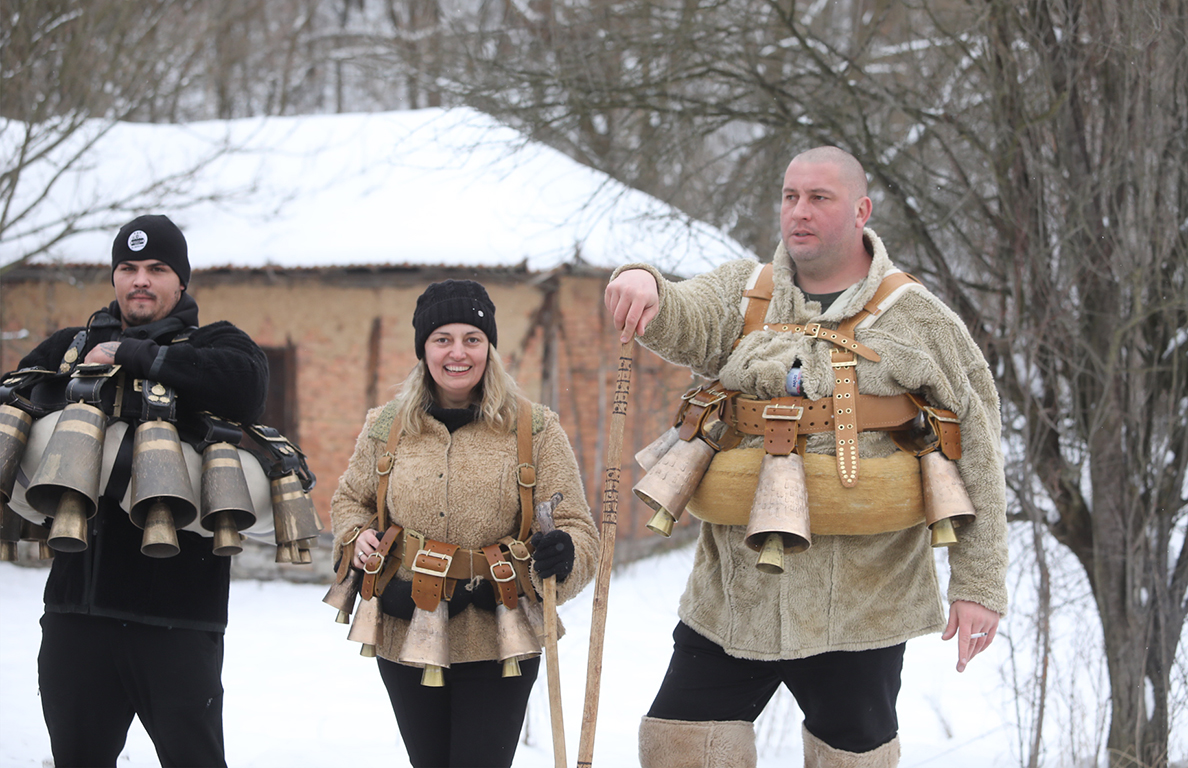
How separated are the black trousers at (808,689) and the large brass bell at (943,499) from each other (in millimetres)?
341

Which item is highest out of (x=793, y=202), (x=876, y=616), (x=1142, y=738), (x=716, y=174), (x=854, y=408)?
(x=716, y=174)

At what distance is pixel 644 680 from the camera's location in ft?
20.1

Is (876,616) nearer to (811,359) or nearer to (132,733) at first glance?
(811,359)

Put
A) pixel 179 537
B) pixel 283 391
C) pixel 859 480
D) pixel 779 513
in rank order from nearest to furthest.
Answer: pixel 779 513
pixel 859 480
pixel 179 537
pixel 283 391

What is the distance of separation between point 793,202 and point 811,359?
0.38 metres

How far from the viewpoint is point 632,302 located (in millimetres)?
2203

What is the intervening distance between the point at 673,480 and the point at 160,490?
1152 mm

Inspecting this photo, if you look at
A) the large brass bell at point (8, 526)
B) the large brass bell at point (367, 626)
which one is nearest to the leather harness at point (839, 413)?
the large brass bell at point (367, 626)

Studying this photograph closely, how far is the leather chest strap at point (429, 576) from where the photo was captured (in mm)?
2389

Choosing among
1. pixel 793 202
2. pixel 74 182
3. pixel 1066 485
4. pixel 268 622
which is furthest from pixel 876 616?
pixel 74 182

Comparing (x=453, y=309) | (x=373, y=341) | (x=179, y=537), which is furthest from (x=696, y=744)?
(x=373, y=341)

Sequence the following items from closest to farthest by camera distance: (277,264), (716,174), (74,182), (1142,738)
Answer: (1142,738)
(716,174)
(277,264)
(74,182)

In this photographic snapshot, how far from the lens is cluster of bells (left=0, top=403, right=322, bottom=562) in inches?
85.5

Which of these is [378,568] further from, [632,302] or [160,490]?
[632,302]
